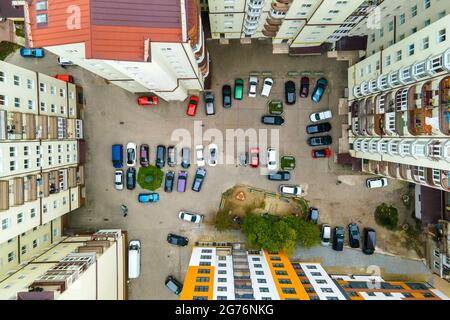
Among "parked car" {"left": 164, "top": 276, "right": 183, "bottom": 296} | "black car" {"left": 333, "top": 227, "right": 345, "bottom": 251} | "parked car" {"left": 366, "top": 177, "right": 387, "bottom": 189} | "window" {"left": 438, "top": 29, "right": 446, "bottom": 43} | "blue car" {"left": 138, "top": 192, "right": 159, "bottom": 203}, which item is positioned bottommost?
"parked car" {"left": 164, "top": 276, "right": 183, "bottom": 296}

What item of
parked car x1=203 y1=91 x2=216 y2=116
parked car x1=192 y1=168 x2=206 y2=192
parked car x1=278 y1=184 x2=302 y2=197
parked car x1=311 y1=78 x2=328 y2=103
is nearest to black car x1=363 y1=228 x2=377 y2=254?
parked car x1=278 y1=184 x2=302 y2=197

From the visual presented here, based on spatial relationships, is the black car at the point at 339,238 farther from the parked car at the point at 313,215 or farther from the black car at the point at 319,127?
the black car at the point at 319,127

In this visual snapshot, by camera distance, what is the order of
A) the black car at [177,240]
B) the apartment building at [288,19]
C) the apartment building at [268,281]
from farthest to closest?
1. the black car at [177,240]
2. the apartment building at [268,281]
3. the apartment building at [288,19]

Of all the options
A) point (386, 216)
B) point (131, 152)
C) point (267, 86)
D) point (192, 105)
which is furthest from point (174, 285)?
point (386, 216)

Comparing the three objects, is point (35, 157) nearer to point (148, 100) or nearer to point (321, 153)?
point (148, 100)

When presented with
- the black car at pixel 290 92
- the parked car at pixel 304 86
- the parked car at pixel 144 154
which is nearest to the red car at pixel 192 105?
the parked car at pixel 144 154

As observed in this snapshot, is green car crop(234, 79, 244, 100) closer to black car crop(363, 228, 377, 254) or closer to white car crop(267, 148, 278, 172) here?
white car crop(267, 148, 278, 172)

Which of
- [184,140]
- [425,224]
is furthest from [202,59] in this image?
[425,224]
